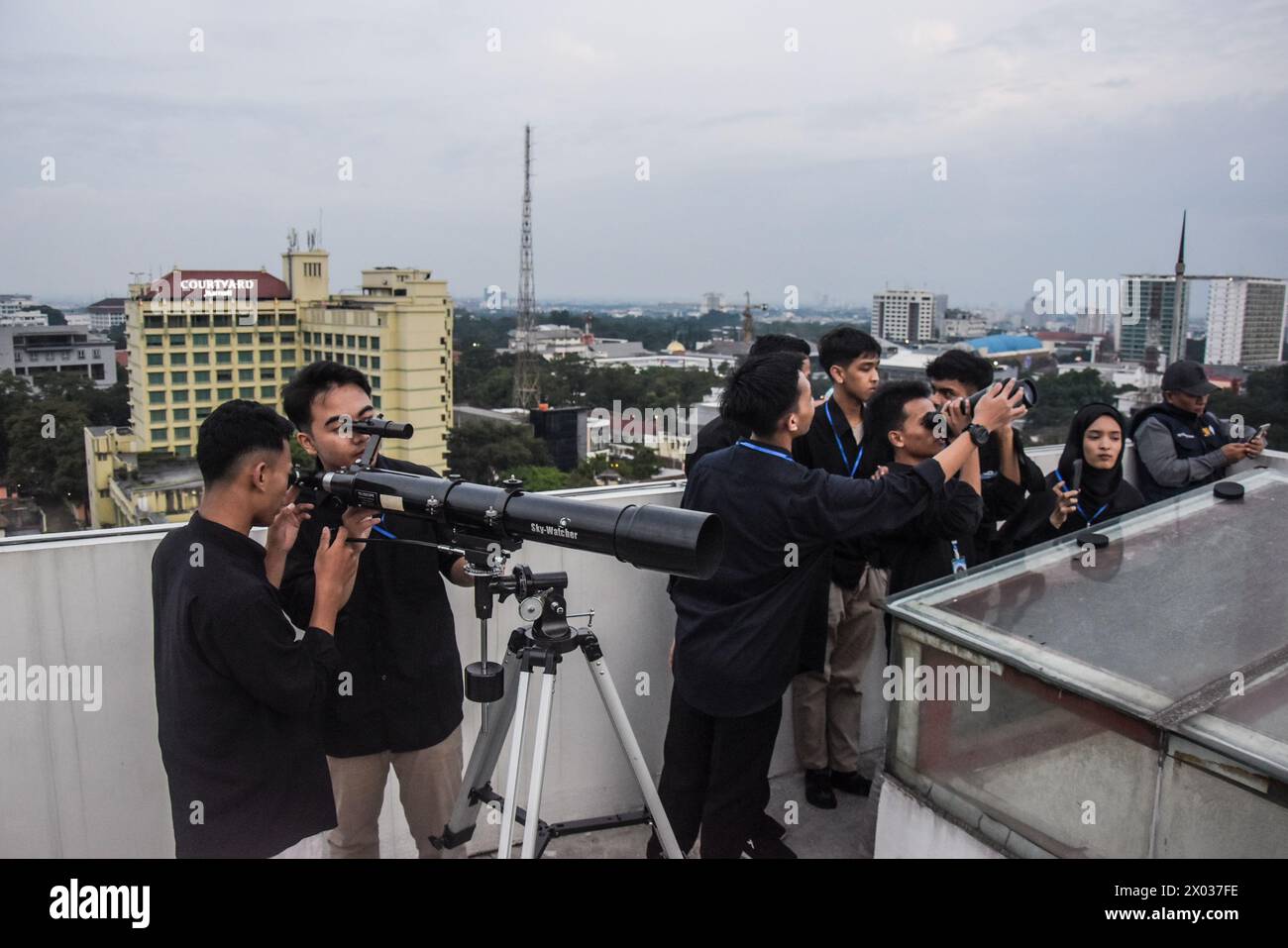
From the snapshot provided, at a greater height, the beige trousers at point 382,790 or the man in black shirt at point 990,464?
the man in black shirt at point 990,464

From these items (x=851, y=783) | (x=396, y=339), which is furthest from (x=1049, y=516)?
(x=396, y=339)

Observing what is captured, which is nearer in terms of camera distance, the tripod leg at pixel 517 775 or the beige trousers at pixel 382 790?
the tripod leg at pixel 517 775

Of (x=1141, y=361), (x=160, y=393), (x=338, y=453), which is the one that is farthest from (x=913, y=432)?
(x=160, y=393)

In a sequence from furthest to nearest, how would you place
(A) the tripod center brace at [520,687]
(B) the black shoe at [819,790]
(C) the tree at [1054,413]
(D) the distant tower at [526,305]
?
1. (D) the distant tower at [526,305]
2. (B) the black shoe at [819,790]
3. (C) the tree at [1054,413]
4. (A) the tripod center brace at [520,687]

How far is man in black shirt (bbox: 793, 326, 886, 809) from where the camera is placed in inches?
151

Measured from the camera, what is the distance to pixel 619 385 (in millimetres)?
33219

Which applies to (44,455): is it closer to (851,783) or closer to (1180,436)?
(851,783)

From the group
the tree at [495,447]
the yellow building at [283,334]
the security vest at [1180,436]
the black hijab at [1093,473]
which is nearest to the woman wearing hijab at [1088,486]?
the black hijab at [1093,473]

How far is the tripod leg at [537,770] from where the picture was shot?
219 cm

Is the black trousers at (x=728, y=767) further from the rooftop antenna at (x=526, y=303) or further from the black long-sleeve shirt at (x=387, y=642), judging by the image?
the rooftop antenna at (x=526, y=303)

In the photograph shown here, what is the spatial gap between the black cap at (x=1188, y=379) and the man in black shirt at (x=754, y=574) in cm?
274
